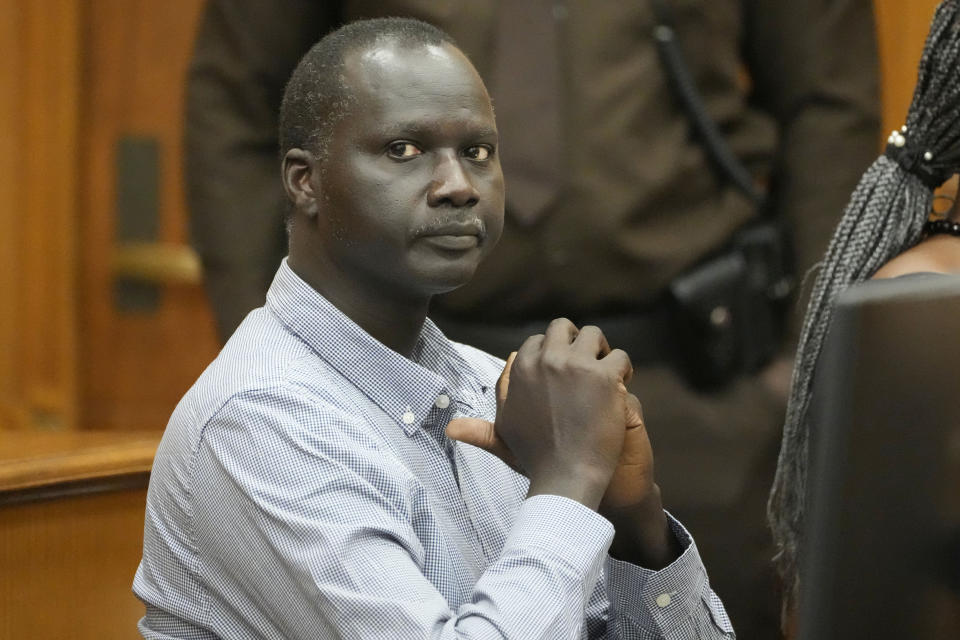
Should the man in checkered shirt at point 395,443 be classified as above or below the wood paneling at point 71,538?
above

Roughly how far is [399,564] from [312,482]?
0.11m

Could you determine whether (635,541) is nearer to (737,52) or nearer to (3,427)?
(737,52)

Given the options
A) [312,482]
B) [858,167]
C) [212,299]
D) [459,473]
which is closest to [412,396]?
[459,473]

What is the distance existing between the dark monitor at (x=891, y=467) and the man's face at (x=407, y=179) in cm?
68

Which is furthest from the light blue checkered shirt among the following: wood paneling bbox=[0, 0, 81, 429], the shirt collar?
wood paneling bbox=[0, 0, 81, 429]

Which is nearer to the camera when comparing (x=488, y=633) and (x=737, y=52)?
(x=488, y=633)

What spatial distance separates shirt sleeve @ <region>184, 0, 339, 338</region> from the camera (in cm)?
248

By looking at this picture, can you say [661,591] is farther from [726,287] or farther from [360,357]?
[726,287]

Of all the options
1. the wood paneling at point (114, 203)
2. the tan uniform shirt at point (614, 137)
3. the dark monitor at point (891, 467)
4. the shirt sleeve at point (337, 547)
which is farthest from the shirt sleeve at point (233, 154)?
the dark monitor at point (891, 467)

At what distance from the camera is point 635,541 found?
145 centimetres

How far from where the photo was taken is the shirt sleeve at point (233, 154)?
8.14 feet

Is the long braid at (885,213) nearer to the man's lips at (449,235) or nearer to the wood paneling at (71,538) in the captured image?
the man's lips at (449,235)

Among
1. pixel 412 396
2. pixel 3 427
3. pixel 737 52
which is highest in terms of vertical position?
pixel 737 52

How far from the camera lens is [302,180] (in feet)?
4.81
